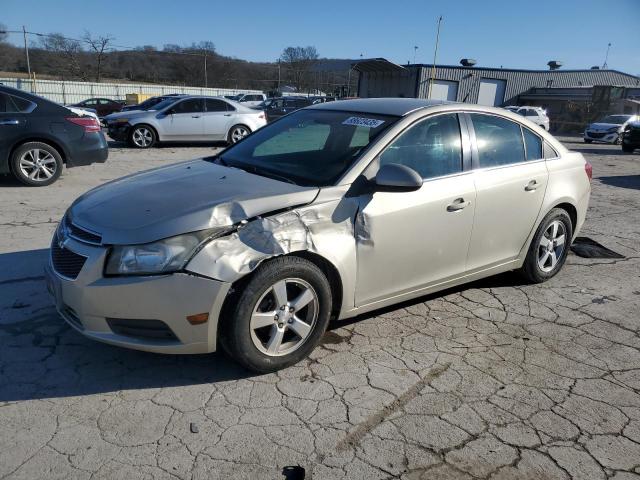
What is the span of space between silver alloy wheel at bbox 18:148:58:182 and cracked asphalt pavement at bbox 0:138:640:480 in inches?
175

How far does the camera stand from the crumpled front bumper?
2695mm

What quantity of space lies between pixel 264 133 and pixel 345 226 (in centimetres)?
155

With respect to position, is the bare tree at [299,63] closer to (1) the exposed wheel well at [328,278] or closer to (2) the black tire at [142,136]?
(2) the black tire at [142,136]

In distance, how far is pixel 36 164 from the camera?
8.05m

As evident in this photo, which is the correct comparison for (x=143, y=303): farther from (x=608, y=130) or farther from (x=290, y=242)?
(x=608, y=130)

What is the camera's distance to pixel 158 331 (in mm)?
2791

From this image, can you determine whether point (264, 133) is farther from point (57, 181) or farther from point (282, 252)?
point (57, 181)

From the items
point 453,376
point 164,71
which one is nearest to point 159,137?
point 453,376

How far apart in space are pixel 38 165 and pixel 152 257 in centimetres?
655

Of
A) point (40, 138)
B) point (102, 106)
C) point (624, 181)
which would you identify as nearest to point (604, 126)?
point (624, 181)

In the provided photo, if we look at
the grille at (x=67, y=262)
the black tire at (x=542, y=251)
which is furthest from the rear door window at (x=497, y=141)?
the grille at (x=67, y=262)

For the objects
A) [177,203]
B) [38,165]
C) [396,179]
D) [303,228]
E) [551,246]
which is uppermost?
[396,179]

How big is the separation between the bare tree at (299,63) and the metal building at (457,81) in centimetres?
2819

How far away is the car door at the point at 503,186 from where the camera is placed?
12.8 ft
